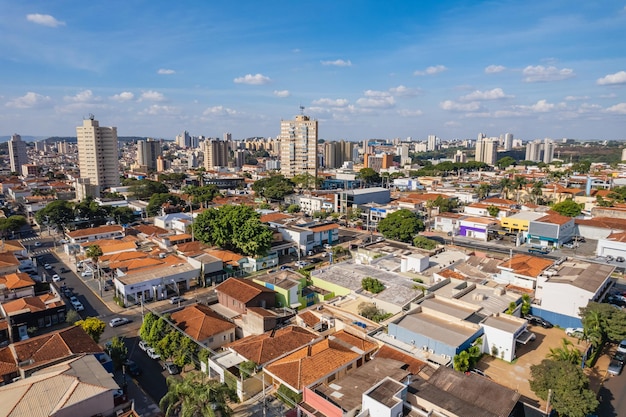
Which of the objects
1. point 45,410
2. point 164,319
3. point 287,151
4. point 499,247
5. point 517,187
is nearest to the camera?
point 45,410

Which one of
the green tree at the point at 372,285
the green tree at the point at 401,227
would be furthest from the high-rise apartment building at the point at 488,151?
the green tree at the point at 372,285

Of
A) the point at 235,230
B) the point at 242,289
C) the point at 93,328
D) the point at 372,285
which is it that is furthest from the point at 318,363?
the point at 235,230

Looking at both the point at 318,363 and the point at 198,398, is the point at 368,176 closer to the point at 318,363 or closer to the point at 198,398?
the point at 318,363

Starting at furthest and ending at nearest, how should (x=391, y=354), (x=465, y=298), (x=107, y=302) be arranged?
(x=107, y=302)
(x=465, y=298)
(x=391, y=354)

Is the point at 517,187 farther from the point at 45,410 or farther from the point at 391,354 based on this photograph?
the point at 45,410

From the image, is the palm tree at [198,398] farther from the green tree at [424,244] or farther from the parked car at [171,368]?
the green tree at [424,244]

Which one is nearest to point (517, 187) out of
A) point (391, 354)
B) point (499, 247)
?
point (499, 247)
